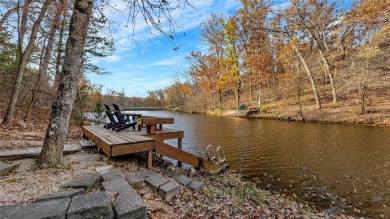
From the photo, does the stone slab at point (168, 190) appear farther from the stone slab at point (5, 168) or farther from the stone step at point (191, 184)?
the stone slab at point (5, 168)

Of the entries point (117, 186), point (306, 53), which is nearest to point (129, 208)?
point (117, 186)

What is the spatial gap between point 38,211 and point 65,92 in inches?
85.2

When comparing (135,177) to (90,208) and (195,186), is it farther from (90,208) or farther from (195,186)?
(90,208)

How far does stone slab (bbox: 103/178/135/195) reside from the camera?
255cm

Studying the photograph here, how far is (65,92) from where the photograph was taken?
3.51 m

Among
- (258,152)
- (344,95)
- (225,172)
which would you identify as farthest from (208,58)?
(225,172)

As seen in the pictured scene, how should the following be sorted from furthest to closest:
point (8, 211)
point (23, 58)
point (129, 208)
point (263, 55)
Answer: point (263, 55) → point (23, 58) → point (129, 208) → point (8, 211)

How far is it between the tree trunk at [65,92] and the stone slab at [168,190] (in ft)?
6.49

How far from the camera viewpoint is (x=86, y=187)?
105 inches

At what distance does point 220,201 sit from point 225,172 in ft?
7.88

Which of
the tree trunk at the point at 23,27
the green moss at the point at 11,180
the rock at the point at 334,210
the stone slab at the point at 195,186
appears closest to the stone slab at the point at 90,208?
the green moss at the point at 11,180

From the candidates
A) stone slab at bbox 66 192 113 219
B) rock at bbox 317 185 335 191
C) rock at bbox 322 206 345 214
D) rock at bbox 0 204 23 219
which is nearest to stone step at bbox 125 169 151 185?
stone slab at bbox 66 192 113 219

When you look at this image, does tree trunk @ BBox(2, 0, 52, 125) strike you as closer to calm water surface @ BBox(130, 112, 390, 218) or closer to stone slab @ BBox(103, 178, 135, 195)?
calm water surface @ BBox(130, 112, 390, 218)

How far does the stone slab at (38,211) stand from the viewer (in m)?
1.80
